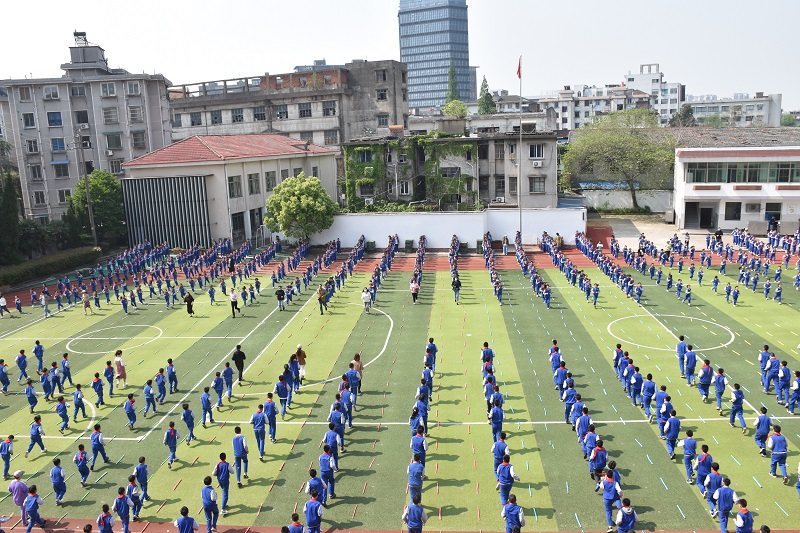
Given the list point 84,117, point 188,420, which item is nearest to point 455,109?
point 84,117

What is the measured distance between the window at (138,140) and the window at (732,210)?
5339 cm

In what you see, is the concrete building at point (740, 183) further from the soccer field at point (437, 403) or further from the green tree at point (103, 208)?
the green tree at point (103, 208)

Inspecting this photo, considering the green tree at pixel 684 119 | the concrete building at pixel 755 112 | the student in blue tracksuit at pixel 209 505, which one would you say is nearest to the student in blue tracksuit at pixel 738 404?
the student in blue tracksuit at pixel 209 505

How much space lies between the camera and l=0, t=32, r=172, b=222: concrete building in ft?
209

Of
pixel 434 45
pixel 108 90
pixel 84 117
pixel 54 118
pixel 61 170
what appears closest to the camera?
pixel 54 118

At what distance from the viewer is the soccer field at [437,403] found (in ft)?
46.2

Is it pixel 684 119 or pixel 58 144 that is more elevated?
pixel 684 119

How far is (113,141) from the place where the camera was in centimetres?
6550

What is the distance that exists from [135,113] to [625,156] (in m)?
46.8

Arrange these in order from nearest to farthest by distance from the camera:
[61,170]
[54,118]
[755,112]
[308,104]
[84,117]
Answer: [54,118] < [84,117] < [61,170] < [308,104] < [755,112]

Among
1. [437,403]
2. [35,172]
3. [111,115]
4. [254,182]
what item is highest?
[111,115]

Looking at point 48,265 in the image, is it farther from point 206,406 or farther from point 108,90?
point 108,90

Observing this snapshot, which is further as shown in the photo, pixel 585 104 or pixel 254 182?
pixel 585 104

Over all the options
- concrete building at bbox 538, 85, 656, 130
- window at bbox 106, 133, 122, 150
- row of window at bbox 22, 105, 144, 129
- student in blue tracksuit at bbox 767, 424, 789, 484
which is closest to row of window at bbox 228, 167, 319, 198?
row of window at bbox 22, 105, 144, 129
